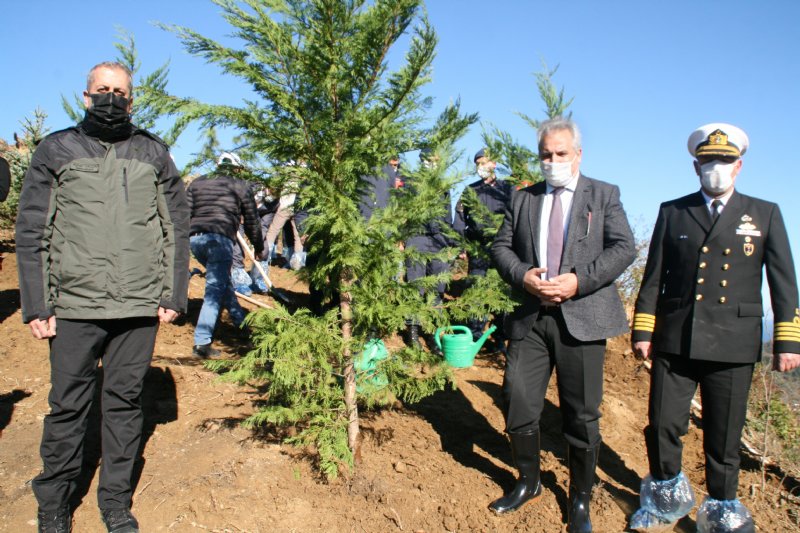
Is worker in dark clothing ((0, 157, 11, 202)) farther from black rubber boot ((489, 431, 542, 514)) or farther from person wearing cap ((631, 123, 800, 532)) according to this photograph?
person wearing cap ((631, 123, 800, 532))

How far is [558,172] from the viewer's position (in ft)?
11.0

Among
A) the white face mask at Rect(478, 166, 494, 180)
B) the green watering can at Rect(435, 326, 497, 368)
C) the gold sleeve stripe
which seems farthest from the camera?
the white face mask at Rect(478, 166, 494, 180)

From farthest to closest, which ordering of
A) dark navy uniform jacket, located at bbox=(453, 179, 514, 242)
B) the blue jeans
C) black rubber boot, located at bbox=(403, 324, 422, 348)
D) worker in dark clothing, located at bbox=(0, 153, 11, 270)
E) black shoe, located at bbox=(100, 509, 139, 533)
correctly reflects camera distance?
black rubber boot, located at bbox=(403, 324, 422, 348)
dark navy uniform jacket, located at bbox=(453, 179, 514, 242)
the blue jeans
worker in dark clothing, located at bbox=(0, 153, 11, 270)
black shoe, located at bbox=(100, 509, 139, 533)

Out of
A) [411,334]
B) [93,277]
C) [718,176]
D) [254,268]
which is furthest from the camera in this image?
[254,268]

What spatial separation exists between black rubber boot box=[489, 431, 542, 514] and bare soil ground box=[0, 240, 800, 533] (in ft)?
0.21

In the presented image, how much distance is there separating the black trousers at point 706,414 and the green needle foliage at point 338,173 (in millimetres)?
1326

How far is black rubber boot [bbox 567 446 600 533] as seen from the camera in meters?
3.31

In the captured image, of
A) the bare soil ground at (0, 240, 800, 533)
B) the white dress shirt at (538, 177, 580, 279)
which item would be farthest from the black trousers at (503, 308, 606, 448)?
the bare soil ground at (0, 240, 800, 533)

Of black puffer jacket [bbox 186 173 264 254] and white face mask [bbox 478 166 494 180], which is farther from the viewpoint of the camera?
white face mask [bbox 478 166 494 180]

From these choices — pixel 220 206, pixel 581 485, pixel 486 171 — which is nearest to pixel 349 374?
pixel 581 485

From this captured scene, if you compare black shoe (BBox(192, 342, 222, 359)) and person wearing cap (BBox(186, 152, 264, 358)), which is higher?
person wearing cap (BBox(186, 152, 264, 358))

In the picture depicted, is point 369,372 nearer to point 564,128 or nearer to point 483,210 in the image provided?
point 564,128

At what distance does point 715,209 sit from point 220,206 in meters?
4.29

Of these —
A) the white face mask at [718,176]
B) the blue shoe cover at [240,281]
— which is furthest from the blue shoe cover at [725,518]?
the blue shoe cover at [240,281]
